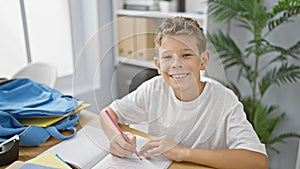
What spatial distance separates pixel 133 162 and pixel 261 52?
3.36 feet

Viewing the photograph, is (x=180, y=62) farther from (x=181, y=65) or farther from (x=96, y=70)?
(x=96, y=70)

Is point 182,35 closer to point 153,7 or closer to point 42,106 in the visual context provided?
point 42,106

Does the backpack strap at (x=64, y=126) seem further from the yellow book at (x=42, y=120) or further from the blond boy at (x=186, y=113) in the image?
the blond boy at (x=186, y=113)

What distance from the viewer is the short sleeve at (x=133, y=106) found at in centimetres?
75

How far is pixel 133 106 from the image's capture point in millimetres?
773

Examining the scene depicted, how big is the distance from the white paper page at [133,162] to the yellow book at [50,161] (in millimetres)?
77

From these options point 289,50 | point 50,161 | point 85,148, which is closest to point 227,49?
point 289,50

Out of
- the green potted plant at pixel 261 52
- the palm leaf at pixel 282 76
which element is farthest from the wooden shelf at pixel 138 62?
the palm leaf at pixel 282 76

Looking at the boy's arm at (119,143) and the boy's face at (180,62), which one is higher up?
the boy's face at (180,62)

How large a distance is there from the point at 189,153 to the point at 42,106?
517mm

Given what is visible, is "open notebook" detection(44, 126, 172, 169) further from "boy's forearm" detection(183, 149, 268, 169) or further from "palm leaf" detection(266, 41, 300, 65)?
"palm leaf" detection(266, 41, 300, 65)

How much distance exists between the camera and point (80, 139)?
855mm

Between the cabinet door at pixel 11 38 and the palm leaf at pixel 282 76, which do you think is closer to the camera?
the palm leaf at pixel 282 76

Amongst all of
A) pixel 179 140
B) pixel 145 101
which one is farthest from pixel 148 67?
pixel 179 140
